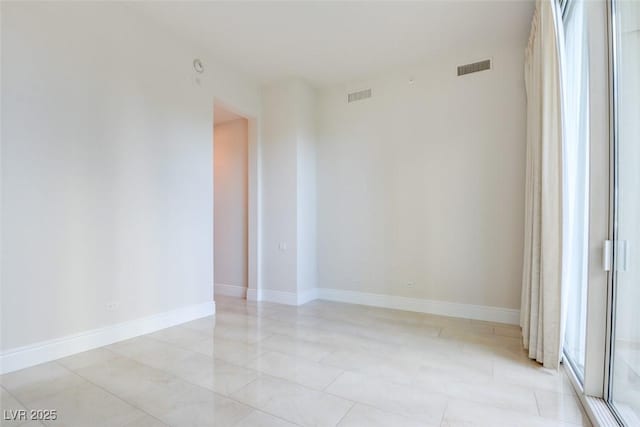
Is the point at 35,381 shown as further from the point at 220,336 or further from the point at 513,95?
the point at 513,95

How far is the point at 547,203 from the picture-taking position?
2.45 m

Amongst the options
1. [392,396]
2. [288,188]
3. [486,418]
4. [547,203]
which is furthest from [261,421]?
[288,188]

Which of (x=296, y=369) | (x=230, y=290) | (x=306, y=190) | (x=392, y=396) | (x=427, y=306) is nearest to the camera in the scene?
(x=392, y=396)

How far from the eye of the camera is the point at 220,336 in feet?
10.5

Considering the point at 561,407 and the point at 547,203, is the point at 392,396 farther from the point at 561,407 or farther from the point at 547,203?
the point at 547,203

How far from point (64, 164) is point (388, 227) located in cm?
362

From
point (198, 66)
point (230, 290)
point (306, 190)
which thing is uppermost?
point (198, 66)

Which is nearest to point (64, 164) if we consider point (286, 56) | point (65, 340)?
point (65, 340)

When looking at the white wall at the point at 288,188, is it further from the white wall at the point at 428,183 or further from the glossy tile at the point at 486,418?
the glossy tile at the point at 486,418

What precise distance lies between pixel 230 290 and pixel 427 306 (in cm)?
308

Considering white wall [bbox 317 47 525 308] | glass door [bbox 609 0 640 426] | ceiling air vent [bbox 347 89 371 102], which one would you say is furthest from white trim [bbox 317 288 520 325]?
ceiling air vent [bbox 347 89 371 102]

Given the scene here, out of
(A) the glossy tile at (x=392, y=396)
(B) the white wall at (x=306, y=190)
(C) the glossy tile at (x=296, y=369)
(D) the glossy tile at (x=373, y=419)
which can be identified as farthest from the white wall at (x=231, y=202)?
(D) the glossy tile at (x=373, y=419)

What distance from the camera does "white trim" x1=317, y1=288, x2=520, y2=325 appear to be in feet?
11.9

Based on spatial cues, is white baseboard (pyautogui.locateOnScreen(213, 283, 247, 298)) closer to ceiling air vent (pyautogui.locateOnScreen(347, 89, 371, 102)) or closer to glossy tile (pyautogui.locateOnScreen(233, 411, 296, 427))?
glossy tile (pyautogui.locateOnScreen(233, 411, 296, 427))
